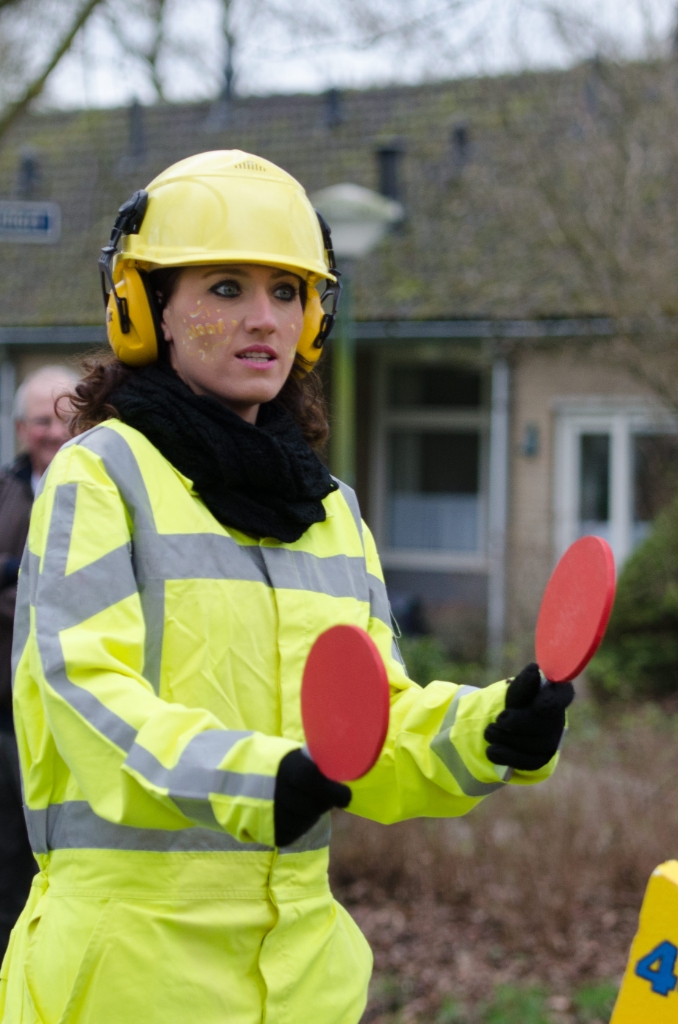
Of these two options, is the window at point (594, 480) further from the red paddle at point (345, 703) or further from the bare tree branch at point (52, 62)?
the red paddle at point (345, 703)

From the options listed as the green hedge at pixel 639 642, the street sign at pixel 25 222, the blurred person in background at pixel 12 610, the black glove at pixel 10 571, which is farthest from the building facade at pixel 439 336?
the black glove at pixel 10 571

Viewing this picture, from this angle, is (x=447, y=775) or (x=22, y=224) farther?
(x=22, y=224)

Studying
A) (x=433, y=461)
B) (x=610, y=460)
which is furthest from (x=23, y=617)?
(x=433, y=461)

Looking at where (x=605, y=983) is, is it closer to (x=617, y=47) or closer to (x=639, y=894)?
(x=639, y=894)

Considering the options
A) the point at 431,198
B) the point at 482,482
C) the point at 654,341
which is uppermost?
the point at 431,198

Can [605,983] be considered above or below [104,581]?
below

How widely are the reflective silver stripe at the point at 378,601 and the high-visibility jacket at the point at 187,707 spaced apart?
7.0 inches

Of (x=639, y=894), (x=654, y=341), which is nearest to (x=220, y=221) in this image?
(x=639, y=894)

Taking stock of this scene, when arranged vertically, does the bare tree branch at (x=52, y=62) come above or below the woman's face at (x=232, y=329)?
above

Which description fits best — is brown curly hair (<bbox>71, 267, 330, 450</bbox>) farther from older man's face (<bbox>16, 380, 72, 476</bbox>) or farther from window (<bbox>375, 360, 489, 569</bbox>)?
window (<bbox>375, 360, 489, 569</bbox>)

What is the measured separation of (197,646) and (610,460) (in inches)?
387

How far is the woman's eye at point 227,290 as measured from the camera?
1872 mm

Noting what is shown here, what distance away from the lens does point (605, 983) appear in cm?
415

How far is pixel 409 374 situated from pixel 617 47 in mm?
5946
